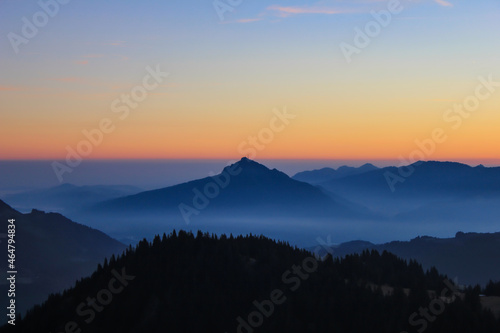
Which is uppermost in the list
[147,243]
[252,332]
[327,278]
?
[147,243]

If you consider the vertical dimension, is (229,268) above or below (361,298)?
above

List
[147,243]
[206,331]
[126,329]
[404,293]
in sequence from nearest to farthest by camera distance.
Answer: [404,293] → [206,331] → [126,329] → [147,243]

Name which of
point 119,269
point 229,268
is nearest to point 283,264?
point 229,268

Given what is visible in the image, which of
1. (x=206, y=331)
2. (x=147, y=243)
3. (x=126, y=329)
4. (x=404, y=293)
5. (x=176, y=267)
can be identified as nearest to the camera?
(x=404, y=293)

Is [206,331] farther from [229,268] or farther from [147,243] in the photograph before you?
[147,243]

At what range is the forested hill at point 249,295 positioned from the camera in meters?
94.5

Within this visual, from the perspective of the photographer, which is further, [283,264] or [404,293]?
[283,264]

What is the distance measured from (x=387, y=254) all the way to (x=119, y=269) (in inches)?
2211

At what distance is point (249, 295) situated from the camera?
379 ft

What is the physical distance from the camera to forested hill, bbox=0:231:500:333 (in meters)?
94.5

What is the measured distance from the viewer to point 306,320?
10225cm

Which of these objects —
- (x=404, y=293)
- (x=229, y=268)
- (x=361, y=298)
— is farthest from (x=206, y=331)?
(x=404, y=293)

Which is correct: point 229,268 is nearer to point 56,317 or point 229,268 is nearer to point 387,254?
point 387,254

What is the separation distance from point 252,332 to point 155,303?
78.5ft
